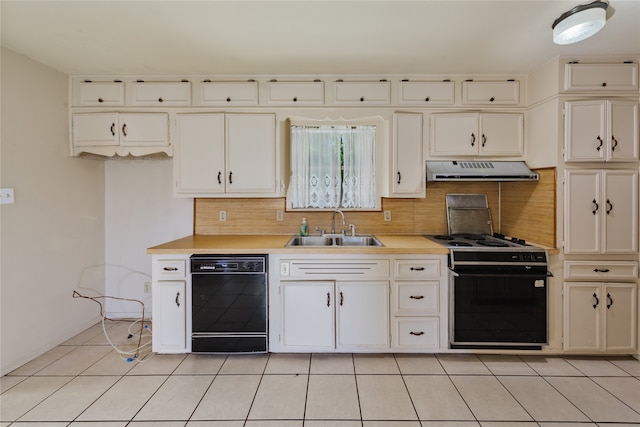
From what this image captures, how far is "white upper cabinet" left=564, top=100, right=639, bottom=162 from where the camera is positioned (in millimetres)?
2422

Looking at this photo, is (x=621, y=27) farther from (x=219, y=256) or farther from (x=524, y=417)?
(x=219, y=256)

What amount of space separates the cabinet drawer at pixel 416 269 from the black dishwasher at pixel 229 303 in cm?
106

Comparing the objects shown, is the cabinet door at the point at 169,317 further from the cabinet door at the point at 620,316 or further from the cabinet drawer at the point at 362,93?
the cabinet door at the point at 620,316

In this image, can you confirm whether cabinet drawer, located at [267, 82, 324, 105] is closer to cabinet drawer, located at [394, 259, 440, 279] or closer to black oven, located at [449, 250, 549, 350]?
cabinet drawer, located at [394, 259, 440, 279]

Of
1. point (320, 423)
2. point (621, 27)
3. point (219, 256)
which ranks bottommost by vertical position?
point (320, 423)

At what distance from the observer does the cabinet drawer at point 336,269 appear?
253cm

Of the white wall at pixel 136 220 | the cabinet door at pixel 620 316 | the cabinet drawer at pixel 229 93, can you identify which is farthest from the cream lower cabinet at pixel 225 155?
the cabinet door at pixel 620 316

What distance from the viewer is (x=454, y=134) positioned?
2836 millimetres

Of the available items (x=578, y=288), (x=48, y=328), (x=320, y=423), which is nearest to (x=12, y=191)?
(x=48, y=328)

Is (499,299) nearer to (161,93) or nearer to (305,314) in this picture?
(305,314)

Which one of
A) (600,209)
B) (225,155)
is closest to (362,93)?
(225,155)

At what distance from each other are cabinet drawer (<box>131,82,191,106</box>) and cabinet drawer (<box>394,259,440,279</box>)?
7.61 feet

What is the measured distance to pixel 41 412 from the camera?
1911 millimetres

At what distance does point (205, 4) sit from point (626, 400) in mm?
3543
